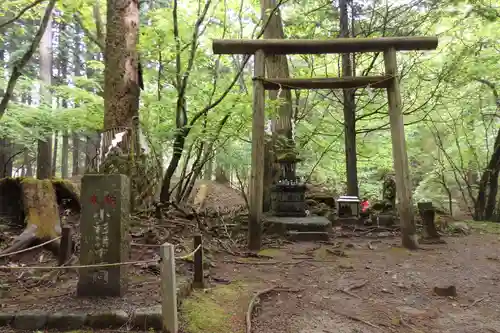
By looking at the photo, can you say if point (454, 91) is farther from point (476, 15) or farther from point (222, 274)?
point (222, 274)

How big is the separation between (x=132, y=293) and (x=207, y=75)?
6.29m

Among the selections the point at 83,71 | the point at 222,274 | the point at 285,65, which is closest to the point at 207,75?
the point at 285,65

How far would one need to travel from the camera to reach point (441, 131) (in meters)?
14.5

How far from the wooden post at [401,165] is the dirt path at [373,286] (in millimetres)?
427

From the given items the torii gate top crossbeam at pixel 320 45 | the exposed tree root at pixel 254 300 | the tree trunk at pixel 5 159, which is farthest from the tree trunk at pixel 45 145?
the exposed tree root at pixel 254 300

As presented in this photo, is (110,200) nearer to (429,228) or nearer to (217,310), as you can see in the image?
(217,310)

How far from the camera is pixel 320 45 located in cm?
762

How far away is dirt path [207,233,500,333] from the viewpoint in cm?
395

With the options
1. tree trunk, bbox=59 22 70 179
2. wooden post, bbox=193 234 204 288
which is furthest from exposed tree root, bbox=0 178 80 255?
tree trunk, bbox=59 22 70 179

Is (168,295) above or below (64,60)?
below

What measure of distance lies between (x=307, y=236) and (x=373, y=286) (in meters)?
3.14

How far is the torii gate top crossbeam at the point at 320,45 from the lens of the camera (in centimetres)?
741

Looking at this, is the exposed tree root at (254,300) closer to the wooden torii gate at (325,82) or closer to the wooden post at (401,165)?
the wooden torii gate at (325,82)

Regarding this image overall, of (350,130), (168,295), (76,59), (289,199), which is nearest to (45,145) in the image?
(76,59)
